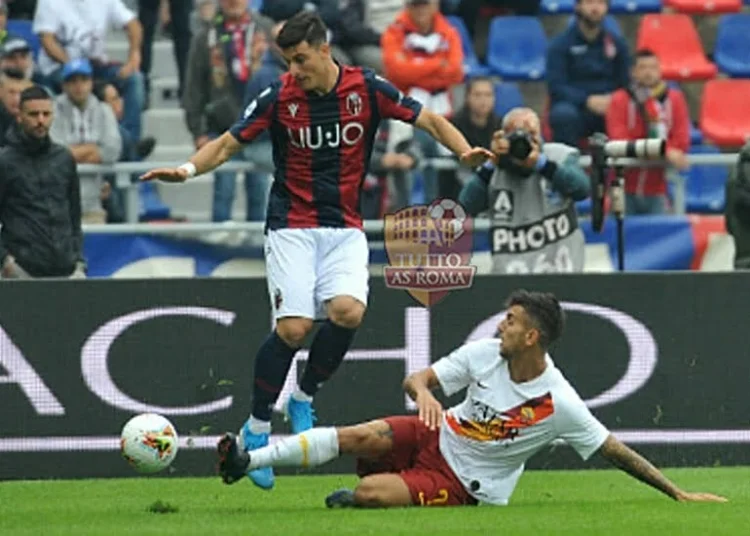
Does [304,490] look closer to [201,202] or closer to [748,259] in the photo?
[748,259]

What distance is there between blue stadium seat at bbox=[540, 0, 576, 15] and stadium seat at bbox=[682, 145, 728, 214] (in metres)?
2.21

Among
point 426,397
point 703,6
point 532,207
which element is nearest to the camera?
point 426,397

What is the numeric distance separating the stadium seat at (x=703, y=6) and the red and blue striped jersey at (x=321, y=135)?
355 inches

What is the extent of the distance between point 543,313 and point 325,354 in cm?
167

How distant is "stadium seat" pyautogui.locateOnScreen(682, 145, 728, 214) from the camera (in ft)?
59.5

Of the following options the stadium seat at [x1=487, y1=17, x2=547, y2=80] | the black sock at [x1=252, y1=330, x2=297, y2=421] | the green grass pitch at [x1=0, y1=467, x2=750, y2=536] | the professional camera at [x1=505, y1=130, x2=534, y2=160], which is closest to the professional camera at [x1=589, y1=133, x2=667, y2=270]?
the professional camera at [x1=505, y1=130, x2=534, y2=160]

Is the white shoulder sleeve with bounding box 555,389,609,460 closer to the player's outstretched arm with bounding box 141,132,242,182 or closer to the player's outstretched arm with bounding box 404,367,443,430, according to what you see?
the player's outstretched arm with bounding box 404,367,443,430

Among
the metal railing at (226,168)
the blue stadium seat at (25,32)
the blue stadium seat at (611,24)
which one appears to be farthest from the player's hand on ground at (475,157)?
the blue stadium seat at (25,32)

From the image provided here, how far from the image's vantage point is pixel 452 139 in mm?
11227

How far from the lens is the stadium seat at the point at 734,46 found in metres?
19.5

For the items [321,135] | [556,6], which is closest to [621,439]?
[321,135]

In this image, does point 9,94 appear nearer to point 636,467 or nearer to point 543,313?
point 543,313

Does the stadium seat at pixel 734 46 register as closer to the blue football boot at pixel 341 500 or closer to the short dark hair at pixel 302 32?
the short dark hair at pixel 302 32

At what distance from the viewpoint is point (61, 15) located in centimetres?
1770
